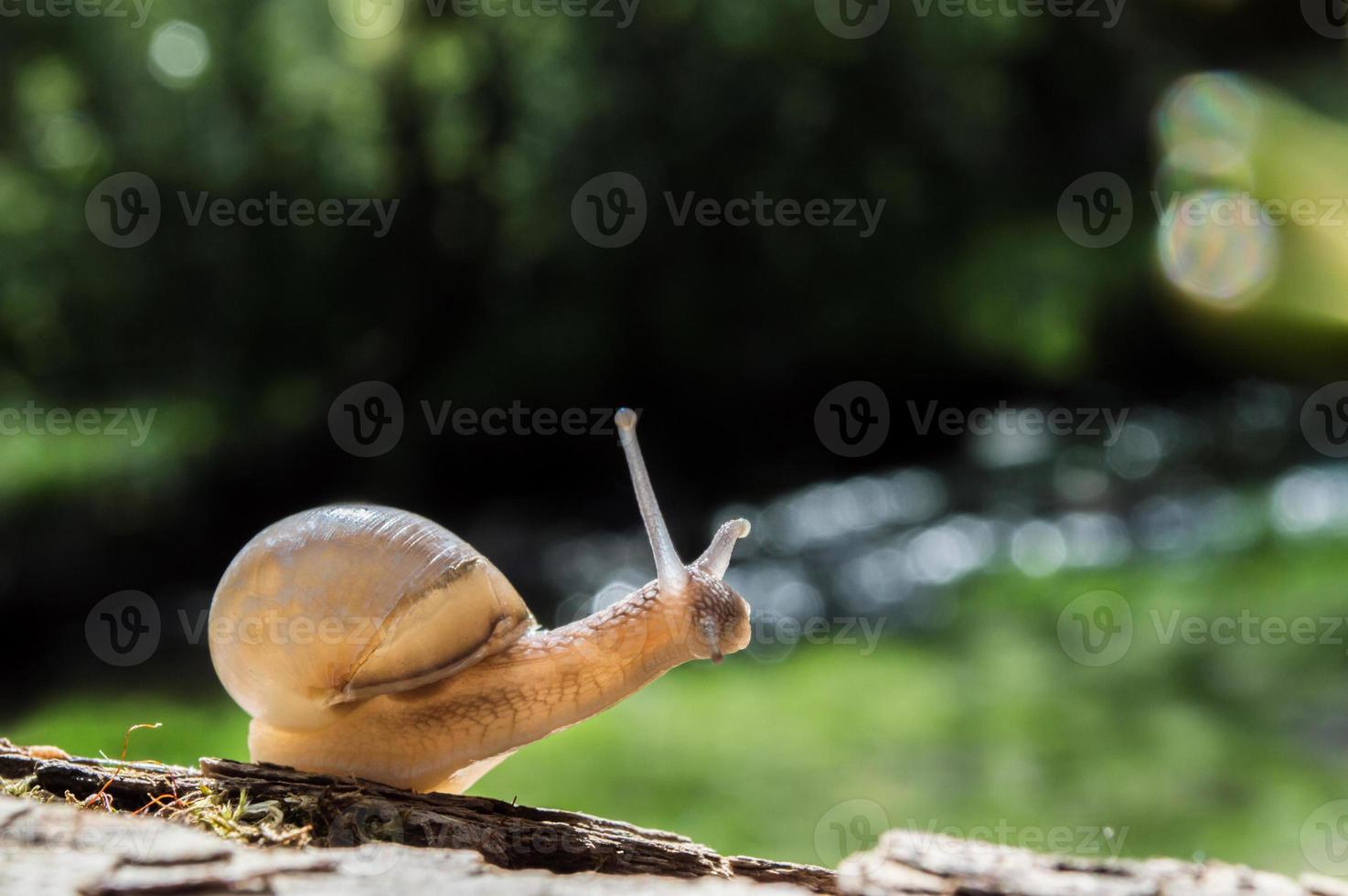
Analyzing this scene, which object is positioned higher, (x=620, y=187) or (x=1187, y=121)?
(x=1187, y=121)

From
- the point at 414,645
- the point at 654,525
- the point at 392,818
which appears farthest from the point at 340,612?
the point at 654,525

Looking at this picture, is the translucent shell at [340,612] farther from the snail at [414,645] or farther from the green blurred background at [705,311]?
the green blurred background at [705,311]

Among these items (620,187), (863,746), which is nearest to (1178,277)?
(620,187)

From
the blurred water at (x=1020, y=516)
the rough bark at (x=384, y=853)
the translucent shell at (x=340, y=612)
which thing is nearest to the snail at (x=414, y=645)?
the translucent shell at (x=340, y=612)

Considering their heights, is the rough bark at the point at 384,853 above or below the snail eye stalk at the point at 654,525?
below

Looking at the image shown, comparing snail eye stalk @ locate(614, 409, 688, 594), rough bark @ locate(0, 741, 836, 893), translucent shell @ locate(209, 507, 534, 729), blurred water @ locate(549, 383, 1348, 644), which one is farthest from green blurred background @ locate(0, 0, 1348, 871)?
rough bark @ locate(0, 741, 836, 893)

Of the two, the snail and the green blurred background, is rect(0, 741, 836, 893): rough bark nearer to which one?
the snail

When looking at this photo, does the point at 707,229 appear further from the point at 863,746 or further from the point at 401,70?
the point at 863,746
